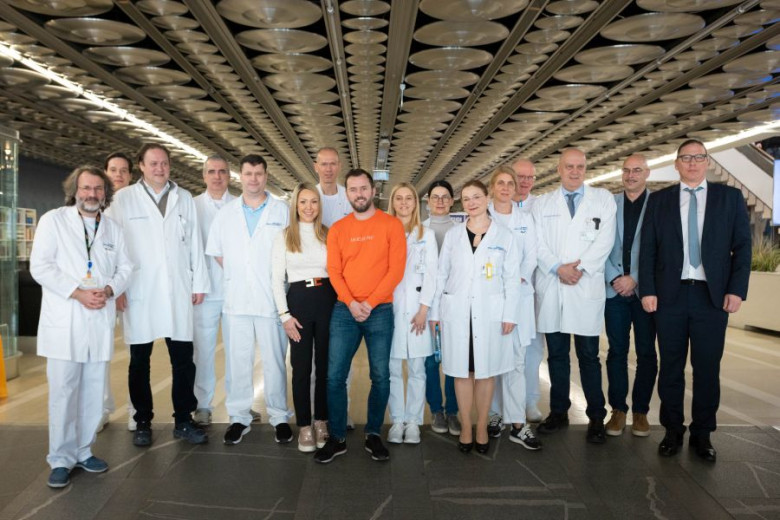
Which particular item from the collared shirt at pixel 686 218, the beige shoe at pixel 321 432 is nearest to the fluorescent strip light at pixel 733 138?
the collared shirt at pixel 686 218

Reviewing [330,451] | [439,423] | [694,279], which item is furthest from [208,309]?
[694,279]

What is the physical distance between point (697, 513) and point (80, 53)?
6.92 meters

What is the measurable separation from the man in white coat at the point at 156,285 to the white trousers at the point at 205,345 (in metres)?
0.29

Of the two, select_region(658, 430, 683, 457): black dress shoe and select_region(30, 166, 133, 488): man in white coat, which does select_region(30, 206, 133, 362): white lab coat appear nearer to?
select_region(30, 166, 133, 488): man in white coat

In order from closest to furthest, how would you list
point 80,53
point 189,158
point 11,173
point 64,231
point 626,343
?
point 64,231
point 626,343
point 11,173
point 80,53
point 189,158

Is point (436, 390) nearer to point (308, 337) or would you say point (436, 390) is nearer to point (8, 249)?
point (308, 337)

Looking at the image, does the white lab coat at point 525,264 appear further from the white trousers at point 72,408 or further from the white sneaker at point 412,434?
the white trousers at point 72,408

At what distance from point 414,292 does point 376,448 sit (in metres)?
0.89

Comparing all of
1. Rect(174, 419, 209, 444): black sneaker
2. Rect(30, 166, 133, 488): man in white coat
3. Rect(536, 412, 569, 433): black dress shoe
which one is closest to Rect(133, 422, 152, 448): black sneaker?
Rect(174, 419, 209, 444): black sneaker

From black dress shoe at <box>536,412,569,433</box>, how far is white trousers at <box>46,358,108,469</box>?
8.44 ft

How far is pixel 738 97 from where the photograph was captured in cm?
799

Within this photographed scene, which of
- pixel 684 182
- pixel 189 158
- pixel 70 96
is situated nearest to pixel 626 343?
pixel 684 182

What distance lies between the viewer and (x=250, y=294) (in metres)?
3.47

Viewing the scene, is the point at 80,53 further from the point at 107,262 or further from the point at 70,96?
the point at 107,262
